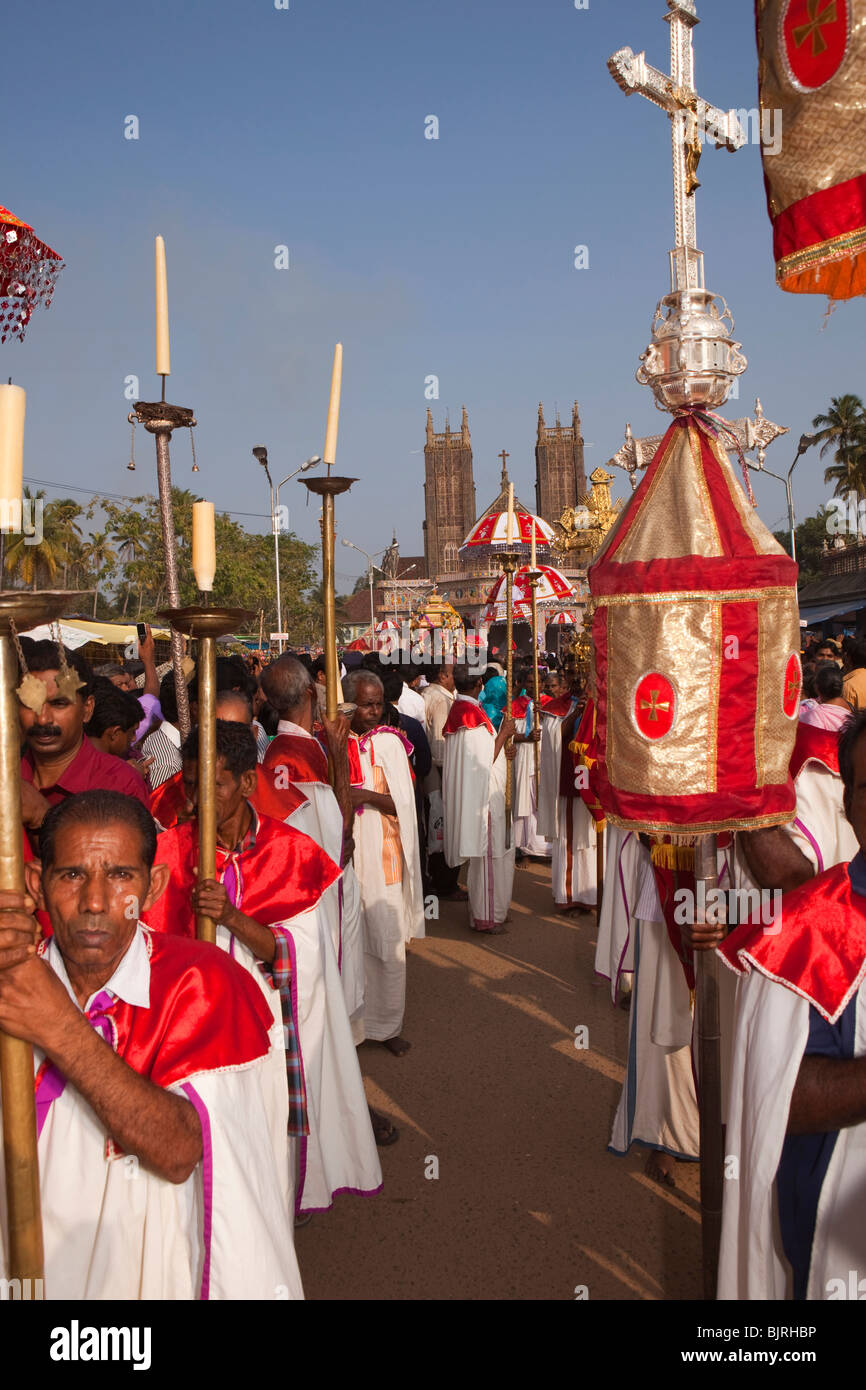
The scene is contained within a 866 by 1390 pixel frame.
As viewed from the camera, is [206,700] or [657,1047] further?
[657,1047]

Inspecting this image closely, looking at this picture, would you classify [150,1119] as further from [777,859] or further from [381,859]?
[381,859]

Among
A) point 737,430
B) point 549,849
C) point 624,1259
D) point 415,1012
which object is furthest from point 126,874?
point 549,849

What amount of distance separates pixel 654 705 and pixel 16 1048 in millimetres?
1783

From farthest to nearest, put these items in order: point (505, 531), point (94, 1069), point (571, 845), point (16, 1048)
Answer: point (505, 531)
point (571, 845)
point (94, 1069)
point (16, 1048)

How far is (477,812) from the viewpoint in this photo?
26.4 feet

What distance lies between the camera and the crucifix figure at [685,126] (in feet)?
9.55

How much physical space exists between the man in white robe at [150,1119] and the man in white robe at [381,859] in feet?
11.2

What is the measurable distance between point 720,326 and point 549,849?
8.57m

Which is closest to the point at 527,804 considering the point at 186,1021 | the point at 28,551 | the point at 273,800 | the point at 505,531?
the point at 505,531

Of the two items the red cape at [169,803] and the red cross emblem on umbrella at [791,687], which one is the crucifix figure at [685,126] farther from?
the red cape at [169,803]

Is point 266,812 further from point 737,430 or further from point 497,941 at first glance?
point 497,941

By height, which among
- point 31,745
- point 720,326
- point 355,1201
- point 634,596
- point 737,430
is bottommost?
point 355,1201

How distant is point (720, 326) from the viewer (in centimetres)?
283

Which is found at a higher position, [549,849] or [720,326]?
[720,326]
